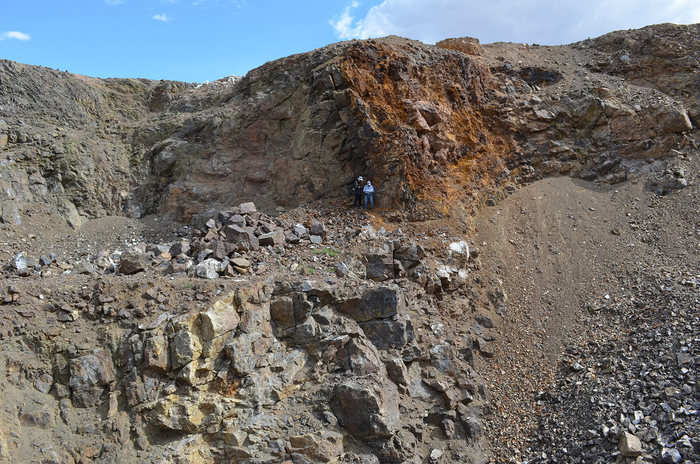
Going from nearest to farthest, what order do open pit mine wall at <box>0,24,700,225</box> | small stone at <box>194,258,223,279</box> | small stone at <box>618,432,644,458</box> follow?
small stone at <box>618,432,644,458</box>, small stone at <box>194,258,223,279</box>, open pit mine wall at <box>0,24,700,225</box>

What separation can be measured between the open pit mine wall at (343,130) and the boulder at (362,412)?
714 cm

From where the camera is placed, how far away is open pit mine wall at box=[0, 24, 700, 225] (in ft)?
48.4

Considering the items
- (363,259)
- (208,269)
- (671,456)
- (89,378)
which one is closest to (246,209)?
(208,269)

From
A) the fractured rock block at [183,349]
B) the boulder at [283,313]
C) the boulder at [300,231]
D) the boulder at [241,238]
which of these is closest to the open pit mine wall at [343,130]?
the boulder at [300,231]

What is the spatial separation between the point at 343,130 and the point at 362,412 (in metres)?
9.29

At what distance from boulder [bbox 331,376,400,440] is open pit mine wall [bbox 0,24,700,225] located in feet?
23.4

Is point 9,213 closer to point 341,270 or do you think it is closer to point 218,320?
point 218,320

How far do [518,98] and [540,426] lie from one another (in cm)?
1266

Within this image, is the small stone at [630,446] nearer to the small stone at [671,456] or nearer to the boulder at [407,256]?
the small stone at [671,456]

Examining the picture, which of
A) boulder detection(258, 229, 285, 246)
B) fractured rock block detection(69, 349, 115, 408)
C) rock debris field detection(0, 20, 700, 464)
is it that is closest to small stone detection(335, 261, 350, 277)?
rock debris field detection(0, 20, 700, 464)

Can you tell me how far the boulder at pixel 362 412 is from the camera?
28.3 ft

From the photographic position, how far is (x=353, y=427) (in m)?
8.69

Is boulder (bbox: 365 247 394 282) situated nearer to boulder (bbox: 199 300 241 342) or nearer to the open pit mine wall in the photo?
the open pit mine wall

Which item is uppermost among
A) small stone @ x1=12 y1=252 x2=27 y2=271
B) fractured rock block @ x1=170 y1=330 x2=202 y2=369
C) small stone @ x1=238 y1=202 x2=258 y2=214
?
small stone @ x1=238 y1=202 x2=258 y2=214
